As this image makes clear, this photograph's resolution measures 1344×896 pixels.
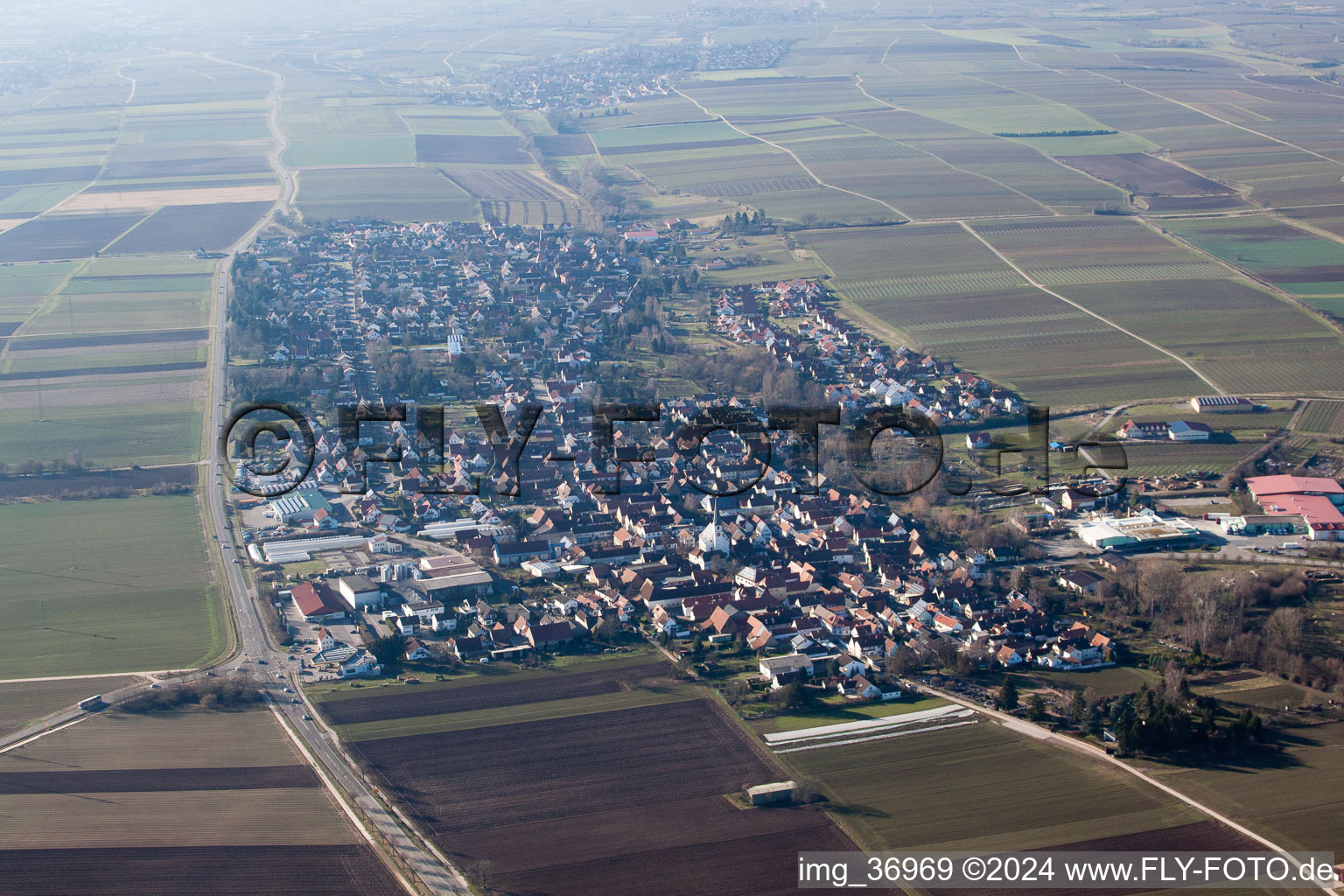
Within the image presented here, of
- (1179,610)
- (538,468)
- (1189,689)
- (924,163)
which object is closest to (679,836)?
(1189,689)

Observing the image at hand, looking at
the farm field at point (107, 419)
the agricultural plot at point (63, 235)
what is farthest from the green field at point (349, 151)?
Result: the farm field at point (107, 419)

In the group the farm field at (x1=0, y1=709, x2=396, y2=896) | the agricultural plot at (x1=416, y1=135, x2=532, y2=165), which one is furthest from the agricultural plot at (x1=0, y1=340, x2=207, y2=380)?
the agricultural plot at (x1=416, y1=135, x2=532, y2=165)

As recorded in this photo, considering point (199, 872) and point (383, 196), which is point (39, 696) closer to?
point (199, 872)

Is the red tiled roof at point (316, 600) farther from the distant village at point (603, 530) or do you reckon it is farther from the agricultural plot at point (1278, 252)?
the agricultural plot at point (1278, 252)

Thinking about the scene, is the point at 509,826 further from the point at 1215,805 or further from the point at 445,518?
the point at 445,518

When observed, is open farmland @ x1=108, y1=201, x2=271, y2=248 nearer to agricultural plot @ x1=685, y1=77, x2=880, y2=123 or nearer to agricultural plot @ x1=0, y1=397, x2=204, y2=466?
Result: agricultural plot @ x1=0, y1=397, x2=204, y2=466

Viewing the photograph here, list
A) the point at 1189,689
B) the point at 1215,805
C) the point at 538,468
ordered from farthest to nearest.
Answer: the point at 538,468
the point at 1189,689
the point at 1215,805

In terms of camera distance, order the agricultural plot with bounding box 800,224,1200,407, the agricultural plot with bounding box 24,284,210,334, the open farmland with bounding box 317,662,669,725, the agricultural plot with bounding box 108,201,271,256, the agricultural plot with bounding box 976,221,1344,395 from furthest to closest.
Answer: the agricultural plot with bounding box 108,201,271,256 → the agricultural plot with bounding box 24,284,210,334 → the agricultural plot with bounding box 976,221,1344,395 → the agricultural plot with bounding box 800,224,1200,407 → the open farmland with bounding box 317,662,669,725
